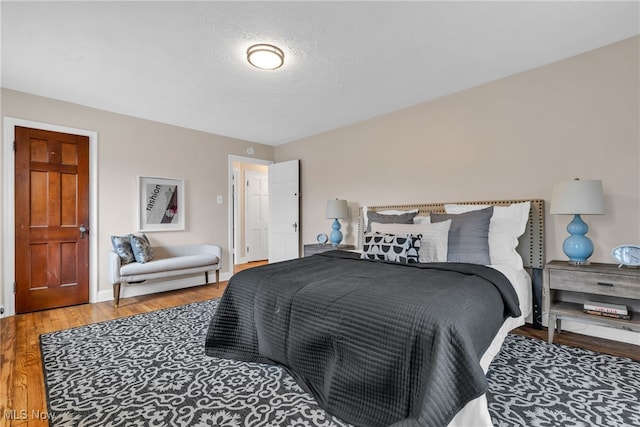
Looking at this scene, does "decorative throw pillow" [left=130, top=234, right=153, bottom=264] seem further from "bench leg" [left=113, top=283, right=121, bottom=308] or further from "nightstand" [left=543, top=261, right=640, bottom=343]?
"nightstand" [left=543, top=261, right=640, bottom=343]

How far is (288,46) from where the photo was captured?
236 centimetres

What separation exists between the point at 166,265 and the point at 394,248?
2.77m

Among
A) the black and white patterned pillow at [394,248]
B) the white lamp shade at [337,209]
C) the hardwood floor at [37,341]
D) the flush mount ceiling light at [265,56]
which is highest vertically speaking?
the flush mount ceiling light at [265,56]

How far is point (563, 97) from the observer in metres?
2.63

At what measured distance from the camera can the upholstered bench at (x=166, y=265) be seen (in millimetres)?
3400

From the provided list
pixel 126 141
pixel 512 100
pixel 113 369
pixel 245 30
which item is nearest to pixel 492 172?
pixel 512 100

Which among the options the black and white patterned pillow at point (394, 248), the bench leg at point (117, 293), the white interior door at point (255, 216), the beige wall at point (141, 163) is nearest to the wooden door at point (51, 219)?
the beige wall at point (141, 163)

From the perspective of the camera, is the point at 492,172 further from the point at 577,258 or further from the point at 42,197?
the point at 42,197

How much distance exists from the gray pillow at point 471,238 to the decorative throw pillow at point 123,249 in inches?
139

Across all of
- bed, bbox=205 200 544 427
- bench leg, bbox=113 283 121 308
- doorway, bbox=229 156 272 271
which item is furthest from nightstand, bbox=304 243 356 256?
doorway, bbox=229 156 272 271

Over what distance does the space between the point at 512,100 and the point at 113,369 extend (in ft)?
13.0

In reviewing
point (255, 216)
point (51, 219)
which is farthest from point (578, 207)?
point (255, 216)

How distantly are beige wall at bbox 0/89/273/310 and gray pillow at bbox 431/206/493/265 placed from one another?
349 cm

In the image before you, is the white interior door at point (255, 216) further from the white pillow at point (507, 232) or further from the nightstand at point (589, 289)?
the nightstand at point (589, 289)
